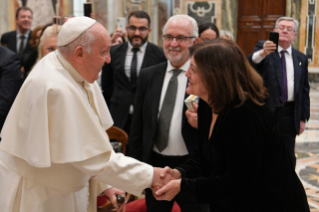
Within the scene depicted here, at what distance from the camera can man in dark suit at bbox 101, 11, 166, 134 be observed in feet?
15.7

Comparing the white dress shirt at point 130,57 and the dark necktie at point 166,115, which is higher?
the white dress shirt at point 130,57

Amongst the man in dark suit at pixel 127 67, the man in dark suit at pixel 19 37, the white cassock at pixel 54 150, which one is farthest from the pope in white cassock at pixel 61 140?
the man in dark suit at pixel 19 37

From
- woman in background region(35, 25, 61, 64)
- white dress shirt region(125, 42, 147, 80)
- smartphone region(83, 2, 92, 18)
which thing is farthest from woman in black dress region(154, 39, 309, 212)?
white dress shirt region(125, 42, 147, 80)

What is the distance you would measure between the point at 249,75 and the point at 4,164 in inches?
58.1

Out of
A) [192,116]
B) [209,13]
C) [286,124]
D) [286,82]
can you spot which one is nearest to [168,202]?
[192,116]

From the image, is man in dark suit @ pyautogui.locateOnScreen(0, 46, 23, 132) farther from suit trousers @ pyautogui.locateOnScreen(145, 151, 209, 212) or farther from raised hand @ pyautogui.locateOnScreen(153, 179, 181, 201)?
raised hand @ pyautogui.locateOnScreen(153, 179, 181, 201)

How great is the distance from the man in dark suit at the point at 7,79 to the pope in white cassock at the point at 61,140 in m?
1.40

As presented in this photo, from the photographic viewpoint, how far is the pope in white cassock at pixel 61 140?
2227 millimetres

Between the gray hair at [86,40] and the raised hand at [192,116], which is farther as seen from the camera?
the raised hand at [192,116]

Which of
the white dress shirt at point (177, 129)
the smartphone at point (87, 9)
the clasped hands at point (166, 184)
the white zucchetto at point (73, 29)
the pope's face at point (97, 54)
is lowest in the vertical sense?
the clasped hands at point (166, 184)

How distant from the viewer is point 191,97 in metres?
2.98

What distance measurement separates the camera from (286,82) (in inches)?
201

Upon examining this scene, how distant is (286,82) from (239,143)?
327 centimetres

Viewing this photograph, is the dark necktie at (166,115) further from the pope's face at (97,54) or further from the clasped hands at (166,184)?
the pope's face at (97,54)
